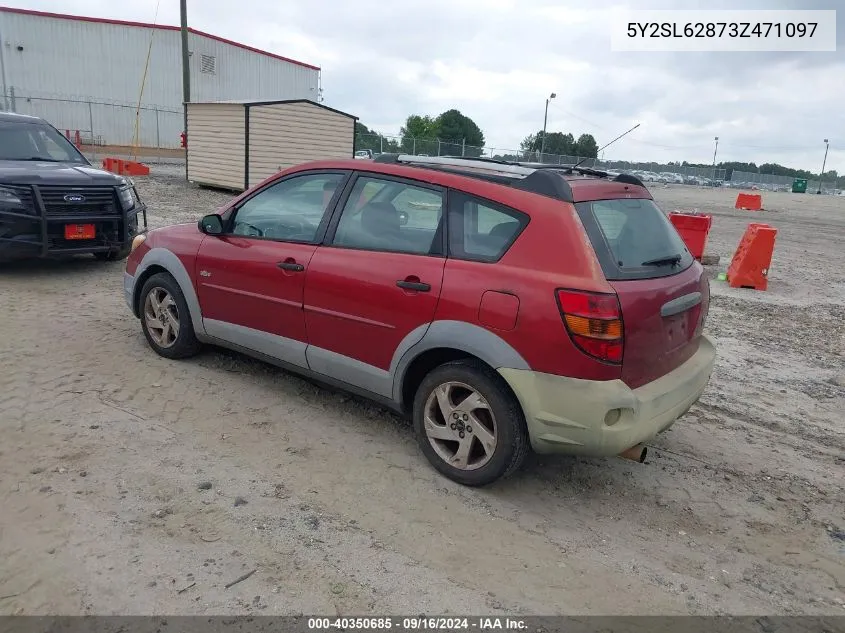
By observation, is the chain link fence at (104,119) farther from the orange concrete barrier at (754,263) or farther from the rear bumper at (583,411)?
the rear bumper at (583,411)

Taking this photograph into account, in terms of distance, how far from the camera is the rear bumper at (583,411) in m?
3.06

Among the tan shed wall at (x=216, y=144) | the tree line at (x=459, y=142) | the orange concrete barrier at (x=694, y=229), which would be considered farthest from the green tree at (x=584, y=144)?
the orange concrete barrier at (x=694, y=229)

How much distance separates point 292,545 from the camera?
2.94m

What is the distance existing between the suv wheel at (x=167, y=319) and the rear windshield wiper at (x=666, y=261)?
130 inches

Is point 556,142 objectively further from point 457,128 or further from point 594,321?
point 594,321

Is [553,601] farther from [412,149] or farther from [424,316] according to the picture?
[412,149]

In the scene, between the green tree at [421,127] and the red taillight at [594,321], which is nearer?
the red taillight at [594,321]

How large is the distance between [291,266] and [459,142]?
169ft

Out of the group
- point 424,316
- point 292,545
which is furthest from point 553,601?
point 424,316

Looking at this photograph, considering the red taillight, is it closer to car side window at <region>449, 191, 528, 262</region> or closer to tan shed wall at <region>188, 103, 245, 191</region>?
car side window at <region>449, 191, 528, 262</region>

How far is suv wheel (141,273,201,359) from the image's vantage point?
16.1 feet

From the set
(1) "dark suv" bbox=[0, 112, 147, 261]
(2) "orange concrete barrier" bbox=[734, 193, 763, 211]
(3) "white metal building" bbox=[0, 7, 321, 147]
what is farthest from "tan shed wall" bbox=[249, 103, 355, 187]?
(3) "white metal building" bbox=[0, 7, 321, 147]

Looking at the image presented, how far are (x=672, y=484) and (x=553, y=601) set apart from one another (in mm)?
1385

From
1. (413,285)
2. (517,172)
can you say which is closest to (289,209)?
(413,285)
